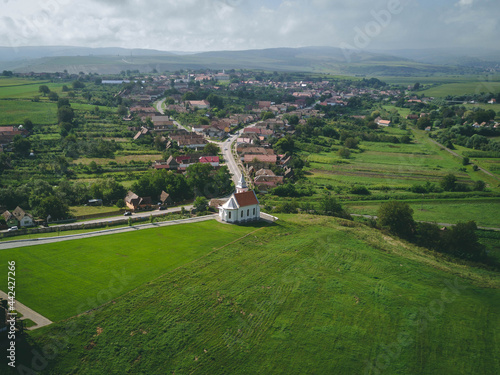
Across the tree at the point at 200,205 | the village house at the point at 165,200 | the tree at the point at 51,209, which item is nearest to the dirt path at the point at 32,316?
the tree at the point at 51,209

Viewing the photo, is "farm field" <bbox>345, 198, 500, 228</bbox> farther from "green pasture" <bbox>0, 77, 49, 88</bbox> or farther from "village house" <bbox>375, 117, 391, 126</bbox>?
"green pasture" <bbox>0, 77, 49, 88</bbox>

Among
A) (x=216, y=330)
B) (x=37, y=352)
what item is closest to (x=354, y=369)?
(x=216, y=330)

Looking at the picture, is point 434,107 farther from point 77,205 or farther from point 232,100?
point 77,205

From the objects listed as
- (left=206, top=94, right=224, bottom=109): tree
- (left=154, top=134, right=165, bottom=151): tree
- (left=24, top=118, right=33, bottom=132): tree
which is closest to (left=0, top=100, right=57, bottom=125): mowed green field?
(left=24, top=118, right=33, bottom=132): tree

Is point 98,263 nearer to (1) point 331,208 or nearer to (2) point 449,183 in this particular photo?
(1) point 331,208

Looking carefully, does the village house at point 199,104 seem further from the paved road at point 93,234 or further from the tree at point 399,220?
the tree at point 399,220

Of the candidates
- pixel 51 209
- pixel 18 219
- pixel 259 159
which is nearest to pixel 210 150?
pixel 259 159
